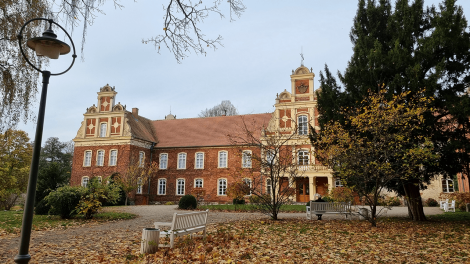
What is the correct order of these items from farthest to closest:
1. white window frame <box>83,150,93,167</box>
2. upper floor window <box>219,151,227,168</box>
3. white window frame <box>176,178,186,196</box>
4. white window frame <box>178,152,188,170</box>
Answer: white window frame <box>83,150,93,167</box> < white window frame <box>178,152,188,170</box> < white window frame <box>176,178,186,196</box> < upper floor window <box>219,151,227,168</box>

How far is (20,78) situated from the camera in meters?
6.27

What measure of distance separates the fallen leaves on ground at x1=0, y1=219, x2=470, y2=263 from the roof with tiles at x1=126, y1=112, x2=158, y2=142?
21.0m

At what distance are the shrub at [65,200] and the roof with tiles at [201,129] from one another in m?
16.4

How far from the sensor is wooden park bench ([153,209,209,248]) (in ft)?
20.7

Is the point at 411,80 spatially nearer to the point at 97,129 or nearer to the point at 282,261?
the point at 282,261

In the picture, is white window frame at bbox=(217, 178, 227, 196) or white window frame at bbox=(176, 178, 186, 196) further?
white window frame at bbox=(176, 178, 186, 196)

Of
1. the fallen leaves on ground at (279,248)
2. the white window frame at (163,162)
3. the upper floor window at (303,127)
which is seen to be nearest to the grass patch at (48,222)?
the fallen leaves on ground at (279,248)

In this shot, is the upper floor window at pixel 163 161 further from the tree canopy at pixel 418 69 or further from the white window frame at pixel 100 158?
the tree canopy at pixel 418 69

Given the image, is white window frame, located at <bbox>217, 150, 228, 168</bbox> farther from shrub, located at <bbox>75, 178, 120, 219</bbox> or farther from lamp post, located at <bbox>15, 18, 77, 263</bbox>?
lamp post, located at <bbox>15, 18, 77, 263</bbox>

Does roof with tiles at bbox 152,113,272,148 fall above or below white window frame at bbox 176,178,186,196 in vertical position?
above

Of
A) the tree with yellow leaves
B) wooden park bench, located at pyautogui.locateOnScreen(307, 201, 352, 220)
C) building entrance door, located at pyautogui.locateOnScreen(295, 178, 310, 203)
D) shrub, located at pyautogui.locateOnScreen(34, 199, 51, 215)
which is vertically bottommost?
shrub, located at pyautogui.locateOnScreen(34, 199, 51, 215)

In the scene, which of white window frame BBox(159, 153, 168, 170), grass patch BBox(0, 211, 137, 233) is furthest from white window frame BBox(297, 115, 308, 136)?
grass patch BBox(0, 211, 137, 233)

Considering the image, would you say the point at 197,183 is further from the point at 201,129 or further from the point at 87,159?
the point at 87,159

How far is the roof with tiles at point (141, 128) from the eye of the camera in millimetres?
29078
